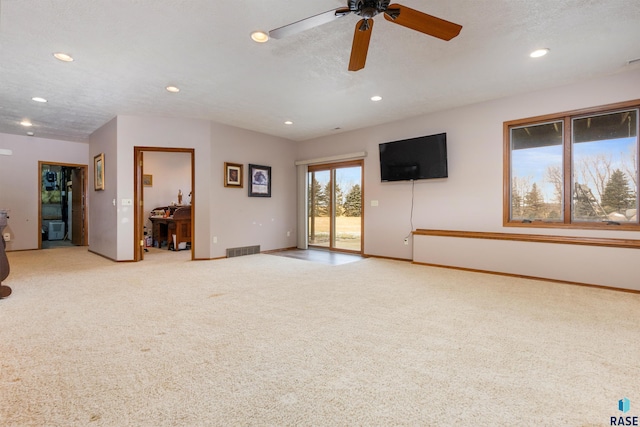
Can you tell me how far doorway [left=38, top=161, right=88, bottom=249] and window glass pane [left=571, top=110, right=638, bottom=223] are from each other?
32.5ft

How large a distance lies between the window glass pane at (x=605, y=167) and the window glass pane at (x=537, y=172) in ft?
0.61

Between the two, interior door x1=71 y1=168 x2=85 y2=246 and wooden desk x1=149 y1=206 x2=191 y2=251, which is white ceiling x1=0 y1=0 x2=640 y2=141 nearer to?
wooden desk x1=149 y1=206 x2=191 y2=251

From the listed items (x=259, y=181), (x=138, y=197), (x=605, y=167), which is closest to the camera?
(x=605, y=167)

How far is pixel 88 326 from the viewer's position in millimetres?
2488

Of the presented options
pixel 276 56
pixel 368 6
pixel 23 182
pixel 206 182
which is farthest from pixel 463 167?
pixel 23 182

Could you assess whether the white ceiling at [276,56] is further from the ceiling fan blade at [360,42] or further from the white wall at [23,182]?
the white wall at [23,182]

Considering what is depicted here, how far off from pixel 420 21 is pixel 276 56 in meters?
1.62

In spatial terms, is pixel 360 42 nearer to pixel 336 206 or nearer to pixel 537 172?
Result: pixel 537 172

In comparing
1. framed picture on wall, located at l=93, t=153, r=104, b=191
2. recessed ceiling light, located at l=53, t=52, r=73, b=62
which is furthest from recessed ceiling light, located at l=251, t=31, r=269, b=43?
framed picture on wall, located at l=93, t=153, r=104, b=191

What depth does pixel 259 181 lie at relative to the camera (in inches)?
257

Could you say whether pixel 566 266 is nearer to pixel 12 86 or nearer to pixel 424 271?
pixel 424 271

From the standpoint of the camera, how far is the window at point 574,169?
3799 mm

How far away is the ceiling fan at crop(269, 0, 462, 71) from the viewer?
2.07 m

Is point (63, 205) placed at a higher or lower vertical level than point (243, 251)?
higher
